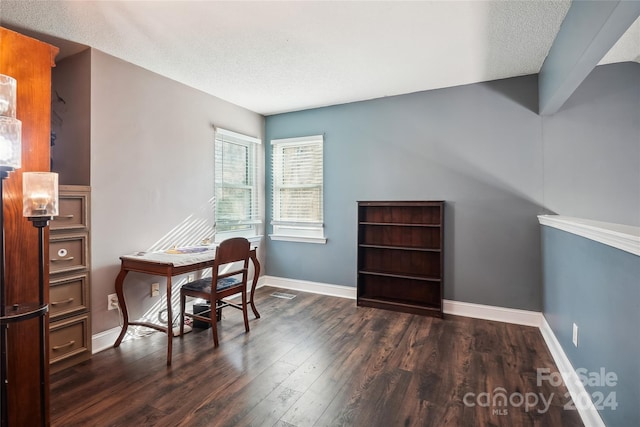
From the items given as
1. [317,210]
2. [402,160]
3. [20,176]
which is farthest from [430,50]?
[20,176]

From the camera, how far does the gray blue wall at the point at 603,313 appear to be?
1258 mm

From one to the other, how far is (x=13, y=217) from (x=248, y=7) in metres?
1.72

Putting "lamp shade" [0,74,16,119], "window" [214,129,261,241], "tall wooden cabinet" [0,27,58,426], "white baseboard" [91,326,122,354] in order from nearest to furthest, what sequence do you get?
"lamp shade" [0,74,16,119], "tall wooden cabinet" [0,27,58,426], "white baseboard" [91,326,122,354], "window" [214,129,261,241]

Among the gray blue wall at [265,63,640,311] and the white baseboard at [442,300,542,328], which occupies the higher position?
the gray blue wall at [265,63,640,311]

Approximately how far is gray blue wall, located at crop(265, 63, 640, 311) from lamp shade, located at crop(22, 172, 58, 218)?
9.66 feet

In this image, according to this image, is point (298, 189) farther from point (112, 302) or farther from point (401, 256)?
point (112, 302)

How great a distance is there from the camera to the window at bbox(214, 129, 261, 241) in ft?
12.4

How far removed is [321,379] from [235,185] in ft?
8.56

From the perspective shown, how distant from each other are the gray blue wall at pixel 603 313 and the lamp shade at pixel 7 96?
8.46ft

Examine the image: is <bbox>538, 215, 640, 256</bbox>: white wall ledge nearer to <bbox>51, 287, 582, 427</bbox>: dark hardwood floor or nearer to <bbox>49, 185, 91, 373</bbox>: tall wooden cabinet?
<bbox>51, 287, 582, 427</bbox>: dark hardwood floor

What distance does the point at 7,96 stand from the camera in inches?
52.6

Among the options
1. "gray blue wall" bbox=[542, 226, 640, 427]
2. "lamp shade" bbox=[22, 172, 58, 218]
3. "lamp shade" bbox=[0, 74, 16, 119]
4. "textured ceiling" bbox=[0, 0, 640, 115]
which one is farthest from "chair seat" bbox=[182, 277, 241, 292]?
"gray blue wall" bbox=[542, 226, 640, 427]

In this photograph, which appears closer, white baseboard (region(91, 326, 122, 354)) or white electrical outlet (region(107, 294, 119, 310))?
white baseboard (region(91, 326, 122, 354))

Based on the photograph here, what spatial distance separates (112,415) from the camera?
69.2 inches
